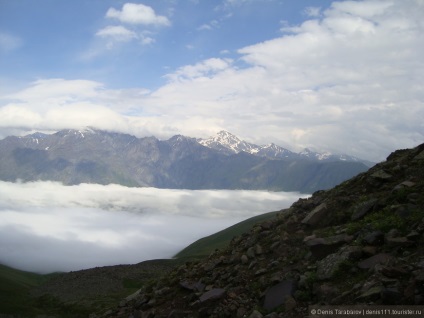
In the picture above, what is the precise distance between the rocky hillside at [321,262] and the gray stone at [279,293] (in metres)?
0.05

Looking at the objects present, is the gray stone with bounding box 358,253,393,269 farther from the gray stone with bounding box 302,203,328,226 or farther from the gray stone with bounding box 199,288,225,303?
the gray stone with bounding box 199,288,225,303

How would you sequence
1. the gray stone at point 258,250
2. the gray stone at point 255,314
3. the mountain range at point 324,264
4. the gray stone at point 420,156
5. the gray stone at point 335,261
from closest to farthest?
the mountain range at point 324,264, the gray stone at point 255,314, the gray stone at point 335,261, the gray stone at point 258,250, the gray stone at point 420,156

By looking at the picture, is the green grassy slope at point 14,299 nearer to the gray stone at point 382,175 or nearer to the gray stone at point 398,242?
the gray stone at point 382,175

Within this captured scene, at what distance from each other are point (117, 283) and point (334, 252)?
510 ft

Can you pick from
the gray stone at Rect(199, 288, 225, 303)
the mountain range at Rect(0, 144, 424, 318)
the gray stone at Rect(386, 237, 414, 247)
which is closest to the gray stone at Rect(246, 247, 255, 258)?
the mountain range at Rect(0, 144, 424, 318)

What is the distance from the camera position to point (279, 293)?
15.2m

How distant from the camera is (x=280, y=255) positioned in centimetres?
1908

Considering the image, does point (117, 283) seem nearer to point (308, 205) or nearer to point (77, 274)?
point (77, 274)

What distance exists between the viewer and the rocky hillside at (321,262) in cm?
1297

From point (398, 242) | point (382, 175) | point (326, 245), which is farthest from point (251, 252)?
point (382, 175)

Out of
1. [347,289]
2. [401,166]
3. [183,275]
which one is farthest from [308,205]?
[347,289]

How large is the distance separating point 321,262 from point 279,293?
2.43 metres

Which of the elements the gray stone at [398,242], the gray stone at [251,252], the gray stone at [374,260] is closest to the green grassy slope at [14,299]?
the gray stone at [251,252]

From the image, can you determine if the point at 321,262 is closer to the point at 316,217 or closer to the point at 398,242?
the point at 398,242
